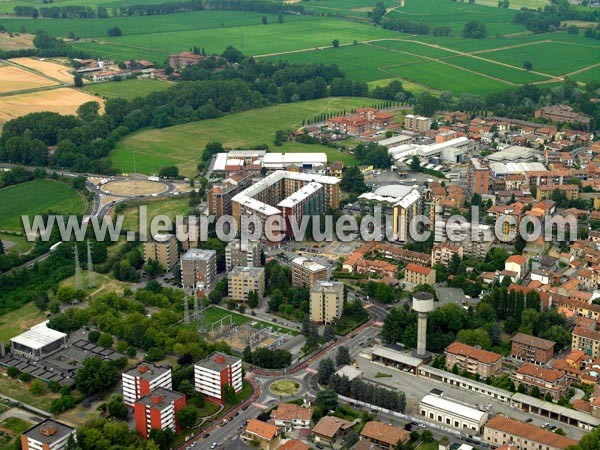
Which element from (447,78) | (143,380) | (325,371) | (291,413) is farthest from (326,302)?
(447,78)

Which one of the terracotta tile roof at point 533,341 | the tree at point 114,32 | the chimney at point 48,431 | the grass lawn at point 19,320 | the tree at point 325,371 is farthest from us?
the tree at point 114,32

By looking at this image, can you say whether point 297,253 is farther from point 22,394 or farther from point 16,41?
point 16,41

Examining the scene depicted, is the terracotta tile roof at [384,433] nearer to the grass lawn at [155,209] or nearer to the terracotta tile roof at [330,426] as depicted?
the terracotta tile roof at [330,426]

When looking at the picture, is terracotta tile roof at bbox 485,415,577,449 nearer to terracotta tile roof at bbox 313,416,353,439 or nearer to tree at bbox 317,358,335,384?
terracotta tile roof at bbox 313,416,353,439

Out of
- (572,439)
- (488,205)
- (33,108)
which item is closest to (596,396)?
(572,439)

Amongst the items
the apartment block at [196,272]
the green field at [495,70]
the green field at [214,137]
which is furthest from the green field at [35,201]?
the green field at [495,70]
